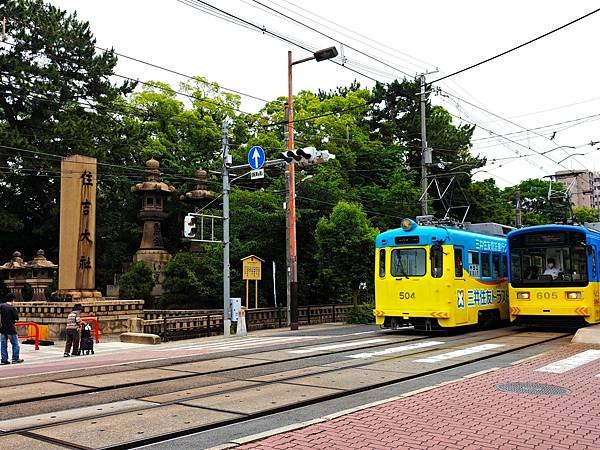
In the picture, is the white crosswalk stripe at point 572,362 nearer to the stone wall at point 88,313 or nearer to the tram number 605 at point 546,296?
the tram number 605 at point 546,296

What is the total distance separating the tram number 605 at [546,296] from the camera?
18.5 m

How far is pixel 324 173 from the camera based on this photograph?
3294 cm

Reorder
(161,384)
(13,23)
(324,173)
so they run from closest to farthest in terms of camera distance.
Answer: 1. (161,384)
2. (324,173)
3. (13,23)

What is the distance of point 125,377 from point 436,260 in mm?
10172

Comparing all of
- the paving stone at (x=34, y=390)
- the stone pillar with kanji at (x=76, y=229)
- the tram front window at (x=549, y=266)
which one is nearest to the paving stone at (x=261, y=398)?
the paving stone at (x=34, y=390)

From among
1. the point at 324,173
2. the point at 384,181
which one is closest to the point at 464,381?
the point at 324,173

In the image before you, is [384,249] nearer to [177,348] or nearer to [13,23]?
[177,348]

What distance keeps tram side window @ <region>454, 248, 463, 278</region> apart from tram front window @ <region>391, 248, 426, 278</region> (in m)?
1.00

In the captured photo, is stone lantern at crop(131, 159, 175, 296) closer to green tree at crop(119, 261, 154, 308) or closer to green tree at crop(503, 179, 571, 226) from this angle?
green tree at crop(119, 261, 154, 308)

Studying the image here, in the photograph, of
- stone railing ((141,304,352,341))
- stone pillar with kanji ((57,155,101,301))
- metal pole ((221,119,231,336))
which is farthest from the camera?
stone pillar with kanji ((57,155,101,301))

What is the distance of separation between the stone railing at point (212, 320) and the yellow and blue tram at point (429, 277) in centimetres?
683

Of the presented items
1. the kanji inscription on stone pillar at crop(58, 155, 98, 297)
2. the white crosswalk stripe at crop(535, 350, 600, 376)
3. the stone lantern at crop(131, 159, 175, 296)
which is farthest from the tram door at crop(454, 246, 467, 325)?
the stone lantern at crop(131, 159, 175, 296)

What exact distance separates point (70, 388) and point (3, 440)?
3.55m

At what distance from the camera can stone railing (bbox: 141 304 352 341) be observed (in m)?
21.2
